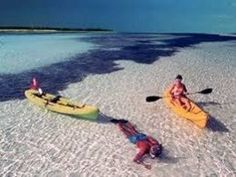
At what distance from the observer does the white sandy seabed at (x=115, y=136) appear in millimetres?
9055

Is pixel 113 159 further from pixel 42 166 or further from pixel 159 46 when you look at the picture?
pixel 159 46

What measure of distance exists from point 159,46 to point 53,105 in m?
14.4

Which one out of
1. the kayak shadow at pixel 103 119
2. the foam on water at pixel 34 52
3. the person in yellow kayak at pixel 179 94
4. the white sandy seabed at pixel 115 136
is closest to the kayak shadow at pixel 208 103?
the white sandy seabed at pixel 115 136

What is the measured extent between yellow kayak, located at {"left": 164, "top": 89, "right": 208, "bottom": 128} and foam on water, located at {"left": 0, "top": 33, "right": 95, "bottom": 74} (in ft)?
25.1

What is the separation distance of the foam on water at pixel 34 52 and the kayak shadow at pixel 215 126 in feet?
28.9

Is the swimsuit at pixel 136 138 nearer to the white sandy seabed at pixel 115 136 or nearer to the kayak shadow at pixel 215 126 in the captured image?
the white sandy seabed at pixel 115 136

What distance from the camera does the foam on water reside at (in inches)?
741

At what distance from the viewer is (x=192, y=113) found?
11.4 meters

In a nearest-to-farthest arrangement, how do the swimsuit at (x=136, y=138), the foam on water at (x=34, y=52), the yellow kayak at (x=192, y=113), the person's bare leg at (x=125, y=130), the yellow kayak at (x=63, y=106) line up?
the swimsuit at (x=136, y=138), the person's bare leg at (x=125, y=130), the yellow kayak at (x=192, y=113), the yellow kayak at (x=63, y=106), the foam on water at (x=34, y=52)

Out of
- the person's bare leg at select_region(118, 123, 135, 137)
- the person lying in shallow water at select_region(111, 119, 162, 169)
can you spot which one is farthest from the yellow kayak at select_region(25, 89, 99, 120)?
the person lying in shallow water at select_region(111, 119, 162, 169)

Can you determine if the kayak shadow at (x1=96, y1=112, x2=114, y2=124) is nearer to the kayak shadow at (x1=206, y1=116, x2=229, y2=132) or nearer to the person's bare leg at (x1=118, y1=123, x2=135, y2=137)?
the person's bare leg at (x1=118, y1=123, x2=135, y2=137)

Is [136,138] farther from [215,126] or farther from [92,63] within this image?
[92,63]

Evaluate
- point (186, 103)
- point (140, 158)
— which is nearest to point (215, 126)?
point (186, 103)

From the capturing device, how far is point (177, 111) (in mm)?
11906
